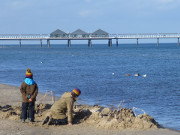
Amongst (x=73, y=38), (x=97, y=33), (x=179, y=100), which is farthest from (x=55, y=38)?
(x=179, y=100)

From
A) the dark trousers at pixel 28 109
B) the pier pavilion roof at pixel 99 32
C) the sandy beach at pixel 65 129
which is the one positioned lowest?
the sandy beach at pixel 65 129

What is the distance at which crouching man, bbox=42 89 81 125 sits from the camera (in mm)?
10555

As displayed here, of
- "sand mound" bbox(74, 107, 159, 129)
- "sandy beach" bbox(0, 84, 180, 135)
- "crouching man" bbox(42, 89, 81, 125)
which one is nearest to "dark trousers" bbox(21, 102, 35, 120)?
"sandy beach" bbox(0, 84, 180, 135)

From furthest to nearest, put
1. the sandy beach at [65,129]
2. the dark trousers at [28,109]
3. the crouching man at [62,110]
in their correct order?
the dark trousers at [28,109] < the crouching man at [62,110] < the sandy beach at [65,129]

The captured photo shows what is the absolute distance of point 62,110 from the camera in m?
10.9

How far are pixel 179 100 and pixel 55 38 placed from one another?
466 feet

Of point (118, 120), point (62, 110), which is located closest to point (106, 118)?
point (118, 120)

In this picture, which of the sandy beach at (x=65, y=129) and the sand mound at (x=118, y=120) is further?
the sand mound at (x=118, y=120)

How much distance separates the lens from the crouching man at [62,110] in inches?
416

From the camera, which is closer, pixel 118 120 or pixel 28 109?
pixel 118 120

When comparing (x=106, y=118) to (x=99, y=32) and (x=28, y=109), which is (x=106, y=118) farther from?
(x=99, y=32)

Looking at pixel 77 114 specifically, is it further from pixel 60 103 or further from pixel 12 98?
pixel 12 98

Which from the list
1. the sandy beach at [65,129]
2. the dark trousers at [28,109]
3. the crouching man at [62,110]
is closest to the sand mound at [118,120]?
the sandy beach at [65,129]

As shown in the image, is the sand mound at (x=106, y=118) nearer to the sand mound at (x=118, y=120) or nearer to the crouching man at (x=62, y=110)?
the sand mound at (x=118, y=120)
